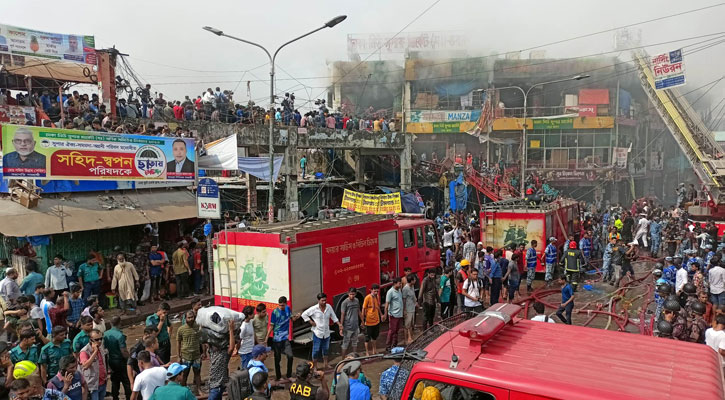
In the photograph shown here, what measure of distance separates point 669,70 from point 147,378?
90.0ft

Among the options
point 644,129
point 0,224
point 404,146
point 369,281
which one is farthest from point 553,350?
point 644,129

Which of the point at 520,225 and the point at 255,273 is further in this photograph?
the point at 520,225

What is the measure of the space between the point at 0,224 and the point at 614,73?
133ft

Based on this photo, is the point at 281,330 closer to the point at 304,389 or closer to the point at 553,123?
the point at 304,389

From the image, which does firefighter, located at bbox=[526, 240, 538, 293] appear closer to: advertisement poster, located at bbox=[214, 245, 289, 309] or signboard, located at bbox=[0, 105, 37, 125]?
advertisement poster, located at bbox=[214, 245, 289, 309]

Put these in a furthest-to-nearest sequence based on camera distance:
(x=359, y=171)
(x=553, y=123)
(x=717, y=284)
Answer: (x=553, y=123) → (x=359, y=171) → (x=717, y=284)

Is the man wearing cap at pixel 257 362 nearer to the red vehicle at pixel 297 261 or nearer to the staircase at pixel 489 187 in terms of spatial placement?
the red vehicle at pixel 297 261

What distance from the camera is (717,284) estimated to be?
11352 mm

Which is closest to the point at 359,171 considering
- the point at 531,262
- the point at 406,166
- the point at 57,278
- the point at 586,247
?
the point at 406,166

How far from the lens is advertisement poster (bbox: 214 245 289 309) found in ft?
31.7

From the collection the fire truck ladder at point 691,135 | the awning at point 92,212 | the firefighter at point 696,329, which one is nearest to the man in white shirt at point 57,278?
the awning at point 92,212

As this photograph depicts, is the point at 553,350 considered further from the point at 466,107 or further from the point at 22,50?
the point at 466,107

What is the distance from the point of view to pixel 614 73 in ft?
129

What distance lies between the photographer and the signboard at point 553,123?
126ft
